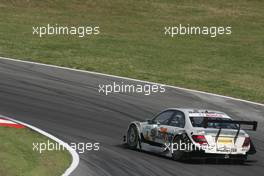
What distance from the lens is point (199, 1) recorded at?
43.6m

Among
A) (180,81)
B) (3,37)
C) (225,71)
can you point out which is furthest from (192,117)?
(3,37)

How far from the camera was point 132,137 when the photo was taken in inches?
744

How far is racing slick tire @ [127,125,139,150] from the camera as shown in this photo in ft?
61.2

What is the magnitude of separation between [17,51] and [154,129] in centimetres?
1404

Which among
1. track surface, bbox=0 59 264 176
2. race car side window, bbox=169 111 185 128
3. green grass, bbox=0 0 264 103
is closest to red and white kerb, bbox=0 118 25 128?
track surface, bbox=0 59 264 176

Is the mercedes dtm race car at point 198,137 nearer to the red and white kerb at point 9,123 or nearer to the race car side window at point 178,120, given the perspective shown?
the race car side window at point 178,120

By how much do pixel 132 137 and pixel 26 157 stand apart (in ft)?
14.3

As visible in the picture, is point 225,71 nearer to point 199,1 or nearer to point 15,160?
point 199,1

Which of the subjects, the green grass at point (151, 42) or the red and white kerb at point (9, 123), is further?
the green grass at point (151, 42)

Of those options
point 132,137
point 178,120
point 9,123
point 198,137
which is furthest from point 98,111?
point 198,137

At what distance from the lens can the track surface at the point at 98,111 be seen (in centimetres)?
1557

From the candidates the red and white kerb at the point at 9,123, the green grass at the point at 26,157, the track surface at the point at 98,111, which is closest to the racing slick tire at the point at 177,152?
the track surface at the point at 98,111

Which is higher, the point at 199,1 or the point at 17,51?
the point at 199,1

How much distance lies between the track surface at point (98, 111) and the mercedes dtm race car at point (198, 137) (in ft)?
0.97
